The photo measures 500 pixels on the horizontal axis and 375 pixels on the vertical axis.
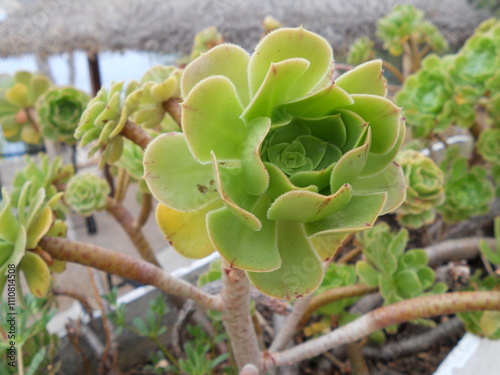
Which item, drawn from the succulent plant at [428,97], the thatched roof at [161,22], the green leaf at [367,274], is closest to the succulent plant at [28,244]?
the green leaf at [367,274]

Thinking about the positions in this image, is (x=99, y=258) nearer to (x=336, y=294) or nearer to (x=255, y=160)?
(x=255, y=160)

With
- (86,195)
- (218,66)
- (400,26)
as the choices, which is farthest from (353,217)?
(400,26)

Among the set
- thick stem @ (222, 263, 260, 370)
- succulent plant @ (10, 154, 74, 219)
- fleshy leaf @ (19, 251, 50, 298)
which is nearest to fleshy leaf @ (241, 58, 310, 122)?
thick stem @ (222, 263, 260, 370)

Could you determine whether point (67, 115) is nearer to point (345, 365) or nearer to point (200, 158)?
point (200, 158)

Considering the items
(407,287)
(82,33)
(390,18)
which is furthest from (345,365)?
(82,33)

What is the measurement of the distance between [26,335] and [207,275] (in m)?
0.29

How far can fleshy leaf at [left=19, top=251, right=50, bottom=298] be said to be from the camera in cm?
37

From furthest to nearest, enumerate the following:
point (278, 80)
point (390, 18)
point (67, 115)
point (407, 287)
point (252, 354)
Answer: point (390, 18), point (67, 115), point (407, 287), point (252, 354), point (278, 80)

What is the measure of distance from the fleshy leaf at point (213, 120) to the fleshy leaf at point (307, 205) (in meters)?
0.06

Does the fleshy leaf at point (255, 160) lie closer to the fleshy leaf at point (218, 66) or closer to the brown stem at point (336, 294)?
the fleshy leaf at point (218, 66)

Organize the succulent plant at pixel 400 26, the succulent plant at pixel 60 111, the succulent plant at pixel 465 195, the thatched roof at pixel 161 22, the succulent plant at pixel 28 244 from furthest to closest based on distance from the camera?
the thatched roof at pixel 161 22, the succulent plant at pixel 400 26, the succulent plant at pixel 465 195, the succulent plant at pixel 60 111, the succulent plant at pixel 28 244

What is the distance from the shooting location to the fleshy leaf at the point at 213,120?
0.26m

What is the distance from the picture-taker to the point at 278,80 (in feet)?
0.85

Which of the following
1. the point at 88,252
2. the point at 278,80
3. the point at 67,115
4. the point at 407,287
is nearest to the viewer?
the point at 278,80
